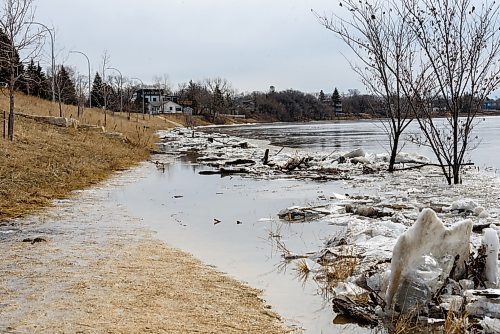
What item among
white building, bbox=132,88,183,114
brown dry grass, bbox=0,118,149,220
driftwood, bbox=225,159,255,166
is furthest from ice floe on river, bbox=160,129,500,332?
white building, bbox=132,88,183,114

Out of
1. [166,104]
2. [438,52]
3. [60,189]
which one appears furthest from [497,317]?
[166,104]

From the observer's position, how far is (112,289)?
5.95 meters

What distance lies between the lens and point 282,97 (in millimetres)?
155750

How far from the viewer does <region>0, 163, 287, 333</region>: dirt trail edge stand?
4.99 meters

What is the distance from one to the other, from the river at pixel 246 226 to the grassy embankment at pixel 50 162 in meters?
1.80

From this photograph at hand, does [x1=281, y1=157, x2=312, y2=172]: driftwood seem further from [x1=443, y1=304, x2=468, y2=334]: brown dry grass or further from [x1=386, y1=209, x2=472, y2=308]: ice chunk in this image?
[x1=443, y1=304, x2=468, y2=334]: brown dry grass

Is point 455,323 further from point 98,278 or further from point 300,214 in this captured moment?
point 300,214

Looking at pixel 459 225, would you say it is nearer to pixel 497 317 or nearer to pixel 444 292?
pixel 444 292

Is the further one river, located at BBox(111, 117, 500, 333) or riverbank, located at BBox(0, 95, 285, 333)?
river, located at BBox(111, 117, 500, 333)

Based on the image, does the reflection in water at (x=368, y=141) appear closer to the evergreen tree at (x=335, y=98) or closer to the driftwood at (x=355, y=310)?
the driftwood at (x=355, y=310)

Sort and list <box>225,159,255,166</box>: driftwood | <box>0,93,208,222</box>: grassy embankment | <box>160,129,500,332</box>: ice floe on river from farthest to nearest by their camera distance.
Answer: <box>225,159,255,166</box>: driftwood < <box>0,93,208,222</box>: grassy embankment < <box>160,129,500,332</box>: ice floe on river

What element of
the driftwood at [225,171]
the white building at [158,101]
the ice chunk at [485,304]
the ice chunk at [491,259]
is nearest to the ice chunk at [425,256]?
the ice chunk at [491,259]

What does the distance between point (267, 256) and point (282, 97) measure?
492ft

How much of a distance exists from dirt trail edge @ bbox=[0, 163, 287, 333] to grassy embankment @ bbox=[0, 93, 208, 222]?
9.48 ft
